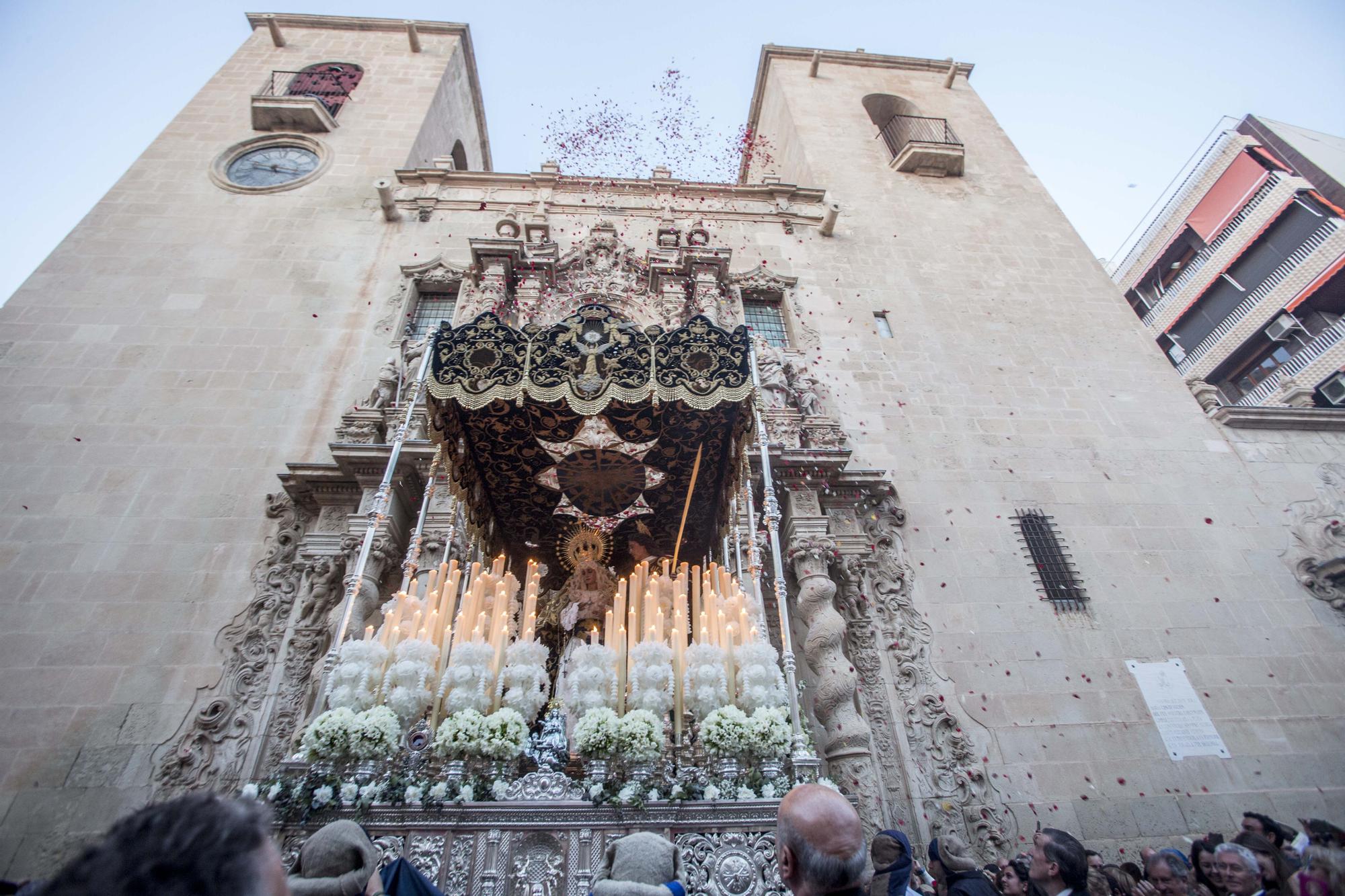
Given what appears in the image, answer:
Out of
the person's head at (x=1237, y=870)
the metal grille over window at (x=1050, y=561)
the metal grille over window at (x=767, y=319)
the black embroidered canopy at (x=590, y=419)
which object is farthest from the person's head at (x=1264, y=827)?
the metal grille over window at (x=767, y=319)

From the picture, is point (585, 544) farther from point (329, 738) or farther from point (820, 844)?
point (820, 844)

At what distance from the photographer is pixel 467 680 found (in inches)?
182

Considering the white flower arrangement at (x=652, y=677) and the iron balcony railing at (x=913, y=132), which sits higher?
the iron balcony railing at (x=913, y=132)

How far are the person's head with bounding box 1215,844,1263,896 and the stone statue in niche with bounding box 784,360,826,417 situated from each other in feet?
20.1

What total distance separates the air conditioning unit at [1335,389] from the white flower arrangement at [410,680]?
69.4ft

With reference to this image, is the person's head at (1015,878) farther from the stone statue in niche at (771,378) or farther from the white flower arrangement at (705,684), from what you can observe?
the stone statue in niche at (771,378)

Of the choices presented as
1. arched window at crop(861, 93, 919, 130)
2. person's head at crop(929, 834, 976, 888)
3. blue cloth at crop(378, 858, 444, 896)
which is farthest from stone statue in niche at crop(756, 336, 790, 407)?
arched window at crop(861, 93, 919, 130)

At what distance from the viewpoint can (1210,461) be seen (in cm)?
991

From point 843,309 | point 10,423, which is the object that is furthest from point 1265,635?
point 10,423

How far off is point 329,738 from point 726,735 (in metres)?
2.61

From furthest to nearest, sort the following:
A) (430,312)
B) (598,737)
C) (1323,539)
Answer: (430,312) → (1323,539) → (598,737)

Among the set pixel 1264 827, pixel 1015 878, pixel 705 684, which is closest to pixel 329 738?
pixel 705 684

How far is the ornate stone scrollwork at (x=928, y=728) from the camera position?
21.1 ft

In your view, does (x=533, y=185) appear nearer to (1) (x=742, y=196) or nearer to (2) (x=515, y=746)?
(1) (x=742, y=196)
